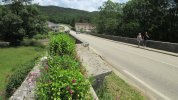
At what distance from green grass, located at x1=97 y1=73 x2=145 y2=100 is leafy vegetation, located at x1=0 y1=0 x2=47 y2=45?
48.2m

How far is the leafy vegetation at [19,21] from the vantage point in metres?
58.3

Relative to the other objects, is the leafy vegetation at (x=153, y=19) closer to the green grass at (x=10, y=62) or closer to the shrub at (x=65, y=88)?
the green grass at (x=10, y=62)

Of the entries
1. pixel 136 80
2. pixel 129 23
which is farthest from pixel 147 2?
pixel 136 80

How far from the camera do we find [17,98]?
17.6 ft

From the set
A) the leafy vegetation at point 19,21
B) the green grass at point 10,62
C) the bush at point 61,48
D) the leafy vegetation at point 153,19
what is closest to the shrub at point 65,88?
the bush at point 61,48

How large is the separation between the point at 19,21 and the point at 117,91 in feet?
163

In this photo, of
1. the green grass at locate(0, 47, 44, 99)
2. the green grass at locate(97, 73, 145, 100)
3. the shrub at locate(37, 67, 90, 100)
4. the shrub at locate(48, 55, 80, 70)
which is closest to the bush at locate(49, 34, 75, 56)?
the green grass at locate(97, 73, 145, 100)

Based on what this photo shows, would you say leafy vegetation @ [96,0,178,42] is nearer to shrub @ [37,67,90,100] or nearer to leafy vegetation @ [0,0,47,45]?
leafy vegetation @ [0,0,47,45]

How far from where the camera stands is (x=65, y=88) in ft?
15.0

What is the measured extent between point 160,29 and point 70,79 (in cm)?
5459

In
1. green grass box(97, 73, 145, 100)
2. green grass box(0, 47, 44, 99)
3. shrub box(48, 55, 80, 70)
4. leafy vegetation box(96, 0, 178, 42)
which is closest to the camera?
shrub box(48, 55, 80, 70)

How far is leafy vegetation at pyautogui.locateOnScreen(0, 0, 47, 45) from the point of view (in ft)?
191

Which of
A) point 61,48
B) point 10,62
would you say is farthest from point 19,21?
point 61,48

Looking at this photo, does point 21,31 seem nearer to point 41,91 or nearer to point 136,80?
point 136,80
